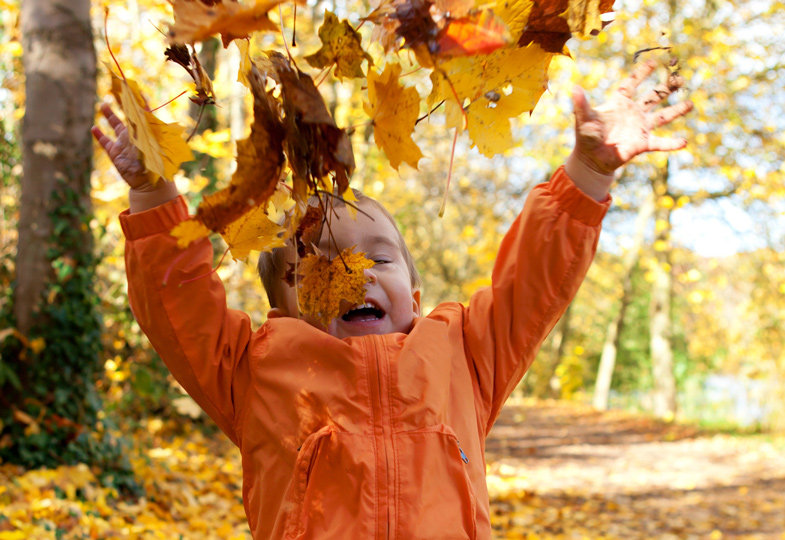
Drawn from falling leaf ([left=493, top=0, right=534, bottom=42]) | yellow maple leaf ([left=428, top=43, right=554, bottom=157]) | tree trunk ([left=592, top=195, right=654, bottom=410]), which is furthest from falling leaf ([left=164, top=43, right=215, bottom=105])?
tree trunk ([left=592, top=195, right=654, bottom=410])

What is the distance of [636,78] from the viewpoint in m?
1.44

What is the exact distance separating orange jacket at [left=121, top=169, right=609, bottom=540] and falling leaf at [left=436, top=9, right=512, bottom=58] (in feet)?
1.87

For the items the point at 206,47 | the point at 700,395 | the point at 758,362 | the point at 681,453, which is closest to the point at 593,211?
the point at 206,47

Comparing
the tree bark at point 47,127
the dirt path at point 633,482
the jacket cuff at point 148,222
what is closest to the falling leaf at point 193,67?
the jacket cuff at point 148,222

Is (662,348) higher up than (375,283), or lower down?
lower down

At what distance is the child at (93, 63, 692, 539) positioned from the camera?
1.47 m

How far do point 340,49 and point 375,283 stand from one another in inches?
24.5

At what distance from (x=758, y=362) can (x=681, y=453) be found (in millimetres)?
3515

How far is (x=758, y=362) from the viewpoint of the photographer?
34.9 ft

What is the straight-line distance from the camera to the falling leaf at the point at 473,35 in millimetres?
1019

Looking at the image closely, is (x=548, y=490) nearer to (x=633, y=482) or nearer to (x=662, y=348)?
(x=633, y=482)

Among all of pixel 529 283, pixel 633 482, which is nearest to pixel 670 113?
pixel 529 283

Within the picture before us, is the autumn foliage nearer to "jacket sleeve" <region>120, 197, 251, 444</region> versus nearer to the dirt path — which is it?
"jacket sleeve" <region>120, 197, 251, 444</region>

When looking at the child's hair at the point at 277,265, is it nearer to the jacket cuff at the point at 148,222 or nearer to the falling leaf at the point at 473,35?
the jacket cuff at the point at 148,222
